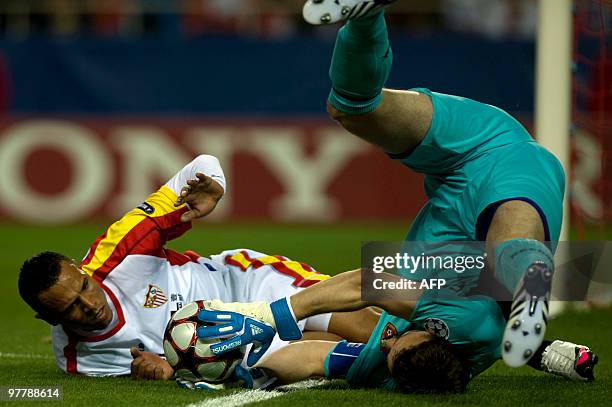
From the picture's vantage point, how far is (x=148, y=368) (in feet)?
15.5

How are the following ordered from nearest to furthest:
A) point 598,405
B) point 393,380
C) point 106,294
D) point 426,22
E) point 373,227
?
1. point 598,405
2. point 393,380
3. point 106,294
4. point 373,227
5. point 426,22

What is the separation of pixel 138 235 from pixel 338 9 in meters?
1.69

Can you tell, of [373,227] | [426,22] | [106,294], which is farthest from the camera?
[426,22]

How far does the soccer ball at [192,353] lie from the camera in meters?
4.27

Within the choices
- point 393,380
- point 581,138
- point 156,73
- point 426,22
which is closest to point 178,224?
point 393,380

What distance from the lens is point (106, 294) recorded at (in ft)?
16.0

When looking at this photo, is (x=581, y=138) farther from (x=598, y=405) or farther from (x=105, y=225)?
(x=598, y=405)

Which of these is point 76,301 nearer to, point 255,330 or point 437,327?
point 255,330

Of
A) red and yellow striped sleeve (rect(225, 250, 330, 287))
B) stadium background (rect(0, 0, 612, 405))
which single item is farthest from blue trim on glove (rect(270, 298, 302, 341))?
stadium background (rect(0, 0, 612, 405))

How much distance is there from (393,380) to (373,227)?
28.4ft

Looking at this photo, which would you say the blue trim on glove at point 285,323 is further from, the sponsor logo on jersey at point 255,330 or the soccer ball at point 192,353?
Answer: the soccer ball at point 192,353

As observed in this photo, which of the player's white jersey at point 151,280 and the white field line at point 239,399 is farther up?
the player's white jersey at point 151,280

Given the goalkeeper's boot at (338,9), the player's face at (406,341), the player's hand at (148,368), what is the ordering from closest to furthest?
the goalkeeper's boot at (338,9) → the player's face at (406,341) → the player's hand at (148,368)

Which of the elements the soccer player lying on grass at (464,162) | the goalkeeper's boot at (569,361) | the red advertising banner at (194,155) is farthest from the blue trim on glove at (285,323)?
the red advertising banner at (194,155)
